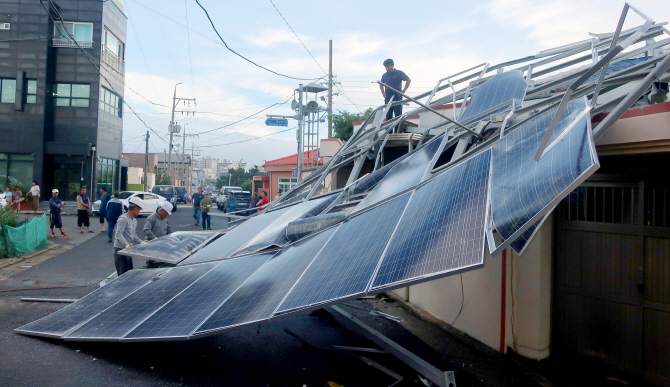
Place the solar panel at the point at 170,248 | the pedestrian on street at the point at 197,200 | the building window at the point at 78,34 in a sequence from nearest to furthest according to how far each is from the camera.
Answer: the solar panel at the point at 170,248 < the pedestrian on street at the point at 197,200 < the building window at the point at 78,34

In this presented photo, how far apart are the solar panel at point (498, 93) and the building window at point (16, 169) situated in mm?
28935

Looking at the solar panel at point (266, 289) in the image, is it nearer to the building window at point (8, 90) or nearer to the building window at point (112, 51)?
the building window at point (112, 51)

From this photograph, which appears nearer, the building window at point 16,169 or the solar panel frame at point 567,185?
the solar panel frame at point 567,185

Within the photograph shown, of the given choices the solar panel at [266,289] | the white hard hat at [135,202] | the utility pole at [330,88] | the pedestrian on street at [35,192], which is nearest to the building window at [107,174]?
the pedestrian on street at [35,192]

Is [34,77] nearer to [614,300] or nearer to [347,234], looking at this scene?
[347,234]

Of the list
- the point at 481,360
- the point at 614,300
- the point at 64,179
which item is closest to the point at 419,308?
the point at 481,360

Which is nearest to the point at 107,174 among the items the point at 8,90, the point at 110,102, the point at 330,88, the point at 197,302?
the point at 110,102

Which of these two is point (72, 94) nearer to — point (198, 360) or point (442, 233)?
point (198, 360)

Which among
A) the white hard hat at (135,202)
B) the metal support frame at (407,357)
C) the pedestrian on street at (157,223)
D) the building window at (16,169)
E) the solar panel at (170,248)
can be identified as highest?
the building window at (16,169)

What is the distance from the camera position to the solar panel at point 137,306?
5.00 meters

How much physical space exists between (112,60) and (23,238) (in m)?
22.7

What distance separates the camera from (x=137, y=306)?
532cm

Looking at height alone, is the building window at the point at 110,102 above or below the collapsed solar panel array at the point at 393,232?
above

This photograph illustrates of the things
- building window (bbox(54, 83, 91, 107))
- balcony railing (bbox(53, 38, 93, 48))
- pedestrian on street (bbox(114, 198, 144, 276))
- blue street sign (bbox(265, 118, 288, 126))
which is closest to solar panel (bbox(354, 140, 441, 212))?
pedestrian on street (bbox(114, 198, 144, 276))
